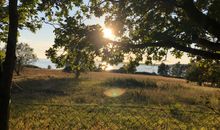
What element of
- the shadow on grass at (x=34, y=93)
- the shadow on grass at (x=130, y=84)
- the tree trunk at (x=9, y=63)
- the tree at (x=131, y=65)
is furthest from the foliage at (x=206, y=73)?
the shadow on grass at (x=130, y=84)

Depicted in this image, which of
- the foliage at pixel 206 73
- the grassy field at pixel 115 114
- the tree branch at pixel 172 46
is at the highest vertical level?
the tree branch at pixel 172 46

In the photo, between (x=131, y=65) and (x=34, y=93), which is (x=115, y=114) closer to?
(x=131, y=65)

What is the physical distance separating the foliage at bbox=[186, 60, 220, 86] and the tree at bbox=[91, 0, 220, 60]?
3.16 feet


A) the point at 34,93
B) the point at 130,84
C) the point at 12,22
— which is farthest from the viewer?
the point at 130,84

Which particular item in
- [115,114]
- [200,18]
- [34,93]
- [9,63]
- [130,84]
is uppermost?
[200,18]

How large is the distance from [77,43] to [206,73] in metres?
5.48

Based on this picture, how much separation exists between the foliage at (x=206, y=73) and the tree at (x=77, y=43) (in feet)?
12.1

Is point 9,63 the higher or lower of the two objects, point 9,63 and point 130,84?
the higher

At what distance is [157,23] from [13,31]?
526 cm

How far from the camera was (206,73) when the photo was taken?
14.9 m

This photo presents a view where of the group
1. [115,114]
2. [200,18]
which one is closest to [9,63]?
[200,18]

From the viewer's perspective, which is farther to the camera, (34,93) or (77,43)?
(34,93)

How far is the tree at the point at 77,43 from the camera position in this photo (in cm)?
1257

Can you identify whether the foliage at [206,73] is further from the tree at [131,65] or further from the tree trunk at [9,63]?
the tree trunk at [9,63]
